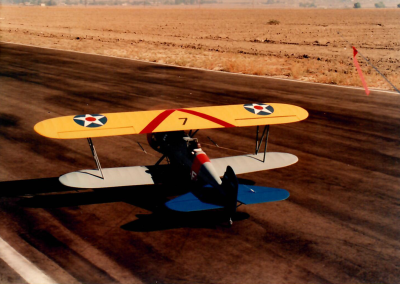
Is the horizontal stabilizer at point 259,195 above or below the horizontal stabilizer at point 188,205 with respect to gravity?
above

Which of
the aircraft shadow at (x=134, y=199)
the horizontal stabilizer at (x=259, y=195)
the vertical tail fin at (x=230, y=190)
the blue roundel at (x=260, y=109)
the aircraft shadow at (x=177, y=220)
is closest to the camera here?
the vertical tail fin at (x=230, y=190)

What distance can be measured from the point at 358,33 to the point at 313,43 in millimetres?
15753

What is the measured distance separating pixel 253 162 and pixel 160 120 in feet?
12.2

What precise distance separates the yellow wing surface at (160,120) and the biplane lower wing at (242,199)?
229 centimetres

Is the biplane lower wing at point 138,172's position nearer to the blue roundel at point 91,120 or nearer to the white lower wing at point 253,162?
the white lower wing at point 253,162

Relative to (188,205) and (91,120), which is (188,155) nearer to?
(188,205)

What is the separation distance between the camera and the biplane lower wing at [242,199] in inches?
370

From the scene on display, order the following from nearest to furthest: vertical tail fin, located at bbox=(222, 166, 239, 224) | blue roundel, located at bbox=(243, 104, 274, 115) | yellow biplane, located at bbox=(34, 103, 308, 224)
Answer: vertical tail fin, located at bbox=(222, 166, 239, 224) < yellow biplane, located at bbox=(34, 103, 308, 224) < blue roundel, located at bbox=(243, 104, 274, 115)

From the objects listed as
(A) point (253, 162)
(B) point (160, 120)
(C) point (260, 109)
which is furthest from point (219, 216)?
(C) point (260, 109)

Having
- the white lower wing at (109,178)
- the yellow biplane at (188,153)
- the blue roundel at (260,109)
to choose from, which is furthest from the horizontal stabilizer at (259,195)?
the blue roundel at (260,109)

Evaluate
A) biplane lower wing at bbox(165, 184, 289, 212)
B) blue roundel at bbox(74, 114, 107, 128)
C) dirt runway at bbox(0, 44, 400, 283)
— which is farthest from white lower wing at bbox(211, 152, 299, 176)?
blue roundel at bbox(74, 114, 107, 128)

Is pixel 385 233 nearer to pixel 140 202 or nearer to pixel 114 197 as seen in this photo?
pixel 140 202

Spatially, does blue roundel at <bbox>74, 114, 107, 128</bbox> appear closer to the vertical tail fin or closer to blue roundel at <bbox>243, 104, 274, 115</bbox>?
the vertical tail fin

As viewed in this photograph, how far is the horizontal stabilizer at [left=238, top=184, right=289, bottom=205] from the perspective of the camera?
9602 millimetres
